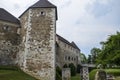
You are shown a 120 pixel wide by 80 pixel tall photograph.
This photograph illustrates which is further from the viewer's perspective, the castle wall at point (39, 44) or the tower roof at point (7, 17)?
the tower roof at point (7, 17)

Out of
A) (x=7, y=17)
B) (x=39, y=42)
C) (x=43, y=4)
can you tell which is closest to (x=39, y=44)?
(x=39, y=42)

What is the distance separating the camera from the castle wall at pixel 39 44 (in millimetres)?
29312

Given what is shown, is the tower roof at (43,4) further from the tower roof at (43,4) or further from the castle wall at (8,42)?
the castle wall at (8,42)

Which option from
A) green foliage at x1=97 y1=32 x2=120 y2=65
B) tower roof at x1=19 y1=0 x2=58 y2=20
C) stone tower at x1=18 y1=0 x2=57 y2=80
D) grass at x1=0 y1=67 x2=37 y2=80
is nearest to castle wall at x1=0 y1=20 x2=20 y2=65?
stone tower at x1=18 y1=0 x2=57 y2=80

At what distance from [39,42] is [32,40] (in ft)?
3.40

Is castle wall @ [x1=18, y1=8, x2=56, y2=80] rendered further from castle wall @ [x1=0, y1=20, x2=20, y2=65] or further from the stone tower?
castle wall @ [x1=0, y1=20, x2=20, y2=65]

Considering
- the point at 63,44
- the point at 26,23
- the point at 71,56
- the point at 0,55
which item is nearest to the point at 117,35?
the point at 26,23

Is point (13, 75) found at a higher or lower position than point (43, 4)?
lower

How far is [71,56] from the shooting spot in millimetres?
Result: 60406

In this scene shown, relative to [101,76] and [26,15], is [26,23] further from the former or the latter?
[101,76]

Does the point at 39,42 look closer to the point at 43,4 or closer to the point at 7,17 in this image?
the point at 43,4

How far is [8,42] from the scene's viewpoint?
3397 cm

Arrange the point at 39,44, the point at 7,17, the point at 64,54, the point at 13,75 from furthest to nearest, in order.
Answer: the point at 64,54 < the point at 7,17 < the point at 39,44 < the point at 13,75

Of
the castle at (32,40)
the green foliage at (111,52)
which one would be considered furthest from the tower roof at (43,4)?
the green foliage at (111,52)
